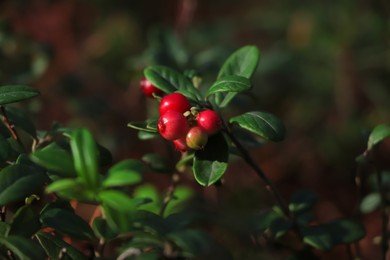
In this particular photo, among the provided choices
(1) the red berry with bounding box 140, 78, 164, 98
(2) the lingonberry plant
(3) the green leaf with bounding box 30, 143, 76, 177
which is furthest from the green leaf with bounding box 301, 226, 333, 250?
(3) the green leaf with bounding box 30, 143, 76, 177

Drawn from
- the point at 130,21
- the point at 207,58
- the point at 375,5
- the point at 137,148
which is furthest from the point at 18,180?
the point at 130,21

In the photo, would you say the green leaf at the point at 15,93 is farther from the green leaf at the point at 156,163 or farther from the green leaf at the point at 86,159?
the green leaf at the point at 156,163

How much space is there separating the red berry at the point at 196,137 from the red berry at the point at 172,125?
0.02 meters

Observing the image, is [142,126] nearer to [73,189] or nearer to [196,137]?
[196,137]

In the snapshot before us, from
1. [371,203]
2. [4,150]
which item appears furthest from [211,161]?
[371,203]

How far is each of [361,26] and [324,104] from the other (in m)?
0.45

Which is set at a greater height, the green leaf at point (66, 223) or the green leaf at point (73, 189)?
the green leaf at point (73, 189)

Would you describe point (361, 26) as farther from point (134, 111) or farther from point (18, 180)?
point (18, 180)

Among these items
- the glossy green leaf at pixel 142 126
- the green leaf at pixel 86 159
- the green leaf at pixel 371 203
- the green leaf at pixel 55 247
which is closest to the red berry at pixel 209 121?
the glossy green leaf at pixel 142 126

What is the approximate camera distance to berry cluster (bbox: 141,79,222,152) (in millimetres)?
1229

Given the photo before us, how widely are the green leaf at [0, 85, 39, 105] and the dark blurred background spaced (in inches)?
38.7

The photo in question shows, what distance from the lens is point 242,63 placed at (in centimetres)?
153

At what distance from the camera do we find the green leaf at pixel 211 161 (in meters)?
1.29

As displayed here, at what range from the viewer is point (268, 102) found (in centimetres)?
343
